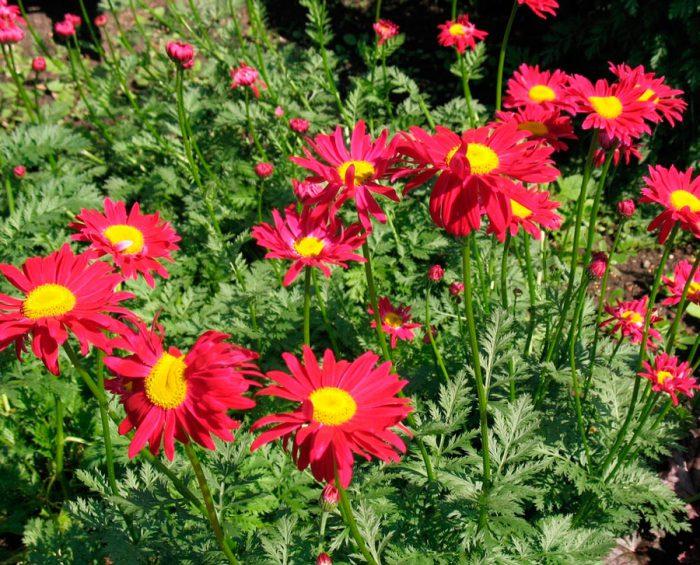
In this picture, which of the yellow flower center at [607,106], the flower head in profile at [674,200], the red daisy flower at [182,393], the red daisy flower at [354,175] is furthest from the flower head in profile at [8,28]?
the flower head in profile at [674,200]

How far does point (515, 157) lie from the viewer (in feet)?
4.61

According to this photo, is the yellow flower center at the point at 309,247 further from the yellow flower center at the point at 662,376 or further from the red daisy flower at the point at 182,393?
the yellow flower center at the point at 662,376

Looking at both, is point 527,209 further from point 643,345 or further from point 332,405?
point 332,405

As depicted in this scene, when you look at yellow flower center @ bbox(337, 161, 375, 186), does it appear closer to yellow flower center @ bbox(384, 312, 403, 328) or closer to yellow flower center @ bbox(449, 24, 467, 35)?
yellow flower center @ bbox(384, 312, 403, 328)

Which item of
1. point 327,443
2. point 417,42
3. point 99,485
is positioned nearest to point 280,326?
point 99,485

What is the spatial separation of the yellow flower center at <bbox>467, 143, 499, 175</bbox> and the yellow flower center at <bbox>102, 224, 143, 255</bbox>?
1.25m

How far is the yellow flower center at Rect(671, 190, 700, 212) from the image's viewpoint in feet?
5.72

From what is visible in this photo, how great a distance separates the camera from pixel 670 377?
202 cm

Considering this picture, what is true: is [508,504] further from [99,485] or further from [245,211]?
[245,211]

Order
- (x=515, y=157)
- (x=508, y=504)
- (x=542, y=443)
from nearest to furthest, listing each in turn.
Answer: (x=515, y=157), (x=508, y=504), (x=542, y=443)

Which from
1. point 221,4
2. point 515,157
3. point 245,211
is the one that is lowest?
point 245,211

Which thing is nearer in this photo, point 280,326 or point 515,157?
point 515,157

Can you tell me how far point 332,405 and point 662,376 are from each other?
4.38ft

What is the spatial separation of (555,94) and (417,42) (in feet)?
12.6
